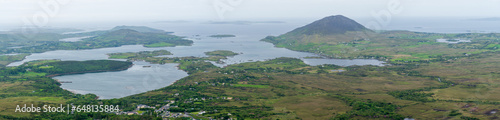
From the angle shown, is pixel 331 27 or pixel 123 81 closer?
pixel 123 81

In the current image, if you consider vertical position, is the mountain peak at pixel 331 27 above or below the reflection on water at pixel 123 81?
above

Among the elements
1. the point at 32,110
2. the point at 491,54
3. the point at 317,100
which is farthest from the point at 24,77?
the point at 491,54

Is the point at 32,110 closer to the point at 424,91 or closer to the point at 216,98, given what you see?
the point at 216,98

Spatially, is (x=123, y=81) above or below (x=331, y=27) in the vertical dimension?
below

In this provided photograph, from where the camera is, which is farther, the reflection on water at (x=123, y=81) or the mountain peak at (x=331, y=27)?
the mountain peak at (x=331, y=27)

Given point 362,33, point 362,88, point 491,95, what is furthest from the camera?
point 362,33

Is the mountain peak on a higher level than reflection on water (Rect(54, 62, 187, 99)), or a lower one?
higher

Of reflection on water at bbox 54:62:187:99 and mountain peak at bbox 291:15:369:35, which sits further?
mountain peak at bbox 291:15:369:35

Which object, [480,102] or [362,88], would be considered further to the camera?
[362,88]
